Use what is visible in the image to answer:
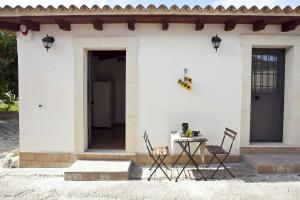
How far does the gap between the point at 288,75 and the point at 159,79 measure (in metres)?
2.94

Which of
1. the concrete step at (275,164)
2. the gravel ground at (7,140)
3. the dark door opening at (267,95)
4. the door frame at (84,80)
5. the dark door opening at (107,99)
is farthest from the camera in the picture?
the dark door opening at (107,99)

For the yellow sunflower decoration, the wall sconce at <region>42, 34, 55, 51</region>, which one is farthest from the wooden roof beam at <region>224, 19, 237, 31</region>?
the wall sconce at <region>42, 34, 55, 51</region>

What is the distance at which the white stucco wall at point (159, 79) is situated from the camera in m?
5.09

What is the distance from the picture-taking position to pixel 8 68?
465 inches

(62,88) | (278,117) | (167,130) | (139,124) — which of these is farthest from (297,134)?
(62,88)

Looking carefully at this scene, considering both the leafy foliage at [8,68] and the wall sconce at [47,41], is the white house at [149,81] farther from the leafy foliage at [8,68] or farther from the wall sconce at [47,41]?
the leafy foliage at [8,68]

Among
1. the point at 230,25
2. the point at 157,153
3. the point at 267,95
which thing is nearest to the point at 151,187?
the point at 157,153

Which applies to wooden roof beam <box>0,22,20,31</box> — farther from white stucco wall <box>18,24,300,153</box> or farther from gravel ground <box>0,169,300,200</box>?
gravel ground <box>0,169,300,200</box>

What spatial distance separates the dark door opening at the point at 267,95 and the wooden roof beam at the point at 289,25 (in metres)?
0.55

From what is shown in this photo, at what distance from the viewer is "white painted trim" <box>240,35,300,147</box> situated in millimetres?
5105

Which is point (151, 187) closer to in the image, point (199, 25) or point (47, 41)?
point (199, 25)

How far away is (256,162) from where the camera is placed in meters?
4.69

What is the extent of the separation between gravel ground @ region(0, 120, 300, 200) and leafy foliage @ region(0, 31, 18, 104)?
8122mm

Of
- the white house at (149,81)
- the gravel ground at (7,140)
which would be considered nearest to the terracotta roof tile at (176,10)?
the white house at (149,81)
